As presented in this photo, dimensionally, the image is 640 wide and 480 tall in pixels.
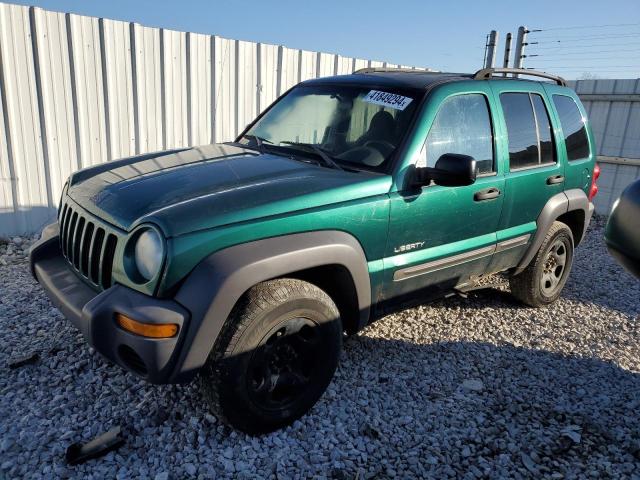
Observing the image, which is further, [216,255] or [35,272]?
[35,272]

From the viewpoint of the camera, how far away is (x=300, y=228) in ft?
8.23

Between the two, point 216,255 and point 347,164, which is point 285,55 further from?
point 216,255

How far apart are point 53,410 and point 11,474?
0.47m

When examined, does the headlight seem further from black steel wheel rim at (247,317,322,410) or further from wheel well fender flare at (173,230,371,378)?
black steel wheel rim at (247,317,322,410)

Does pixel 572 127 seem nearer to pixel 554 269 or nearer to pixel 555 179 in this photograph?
pixel 555 179

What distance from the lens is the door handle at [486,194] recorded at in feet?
10.8

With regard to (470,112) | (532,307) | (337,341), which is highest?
(470,112)

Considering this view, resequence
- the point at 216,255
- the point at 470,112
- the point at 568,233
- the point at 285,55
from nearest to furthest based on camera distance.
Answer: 1. the point at 216,255
2. the point at 470,112
3. the point at 568,233
4. the point at 285,55

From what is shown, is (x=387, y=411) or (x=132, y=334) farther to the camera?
(x=387, y=411)

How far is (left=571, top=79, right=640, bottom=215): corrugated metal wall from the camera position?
26.8ft

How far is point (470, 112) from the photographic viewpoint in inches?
133

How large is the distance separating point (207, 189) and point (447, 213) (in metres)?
1.51

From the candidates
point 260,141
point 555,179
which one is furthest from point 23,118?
point 555,179

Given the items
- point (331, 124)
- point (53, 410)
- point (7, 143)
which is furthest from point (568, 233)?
point (7, 143)
